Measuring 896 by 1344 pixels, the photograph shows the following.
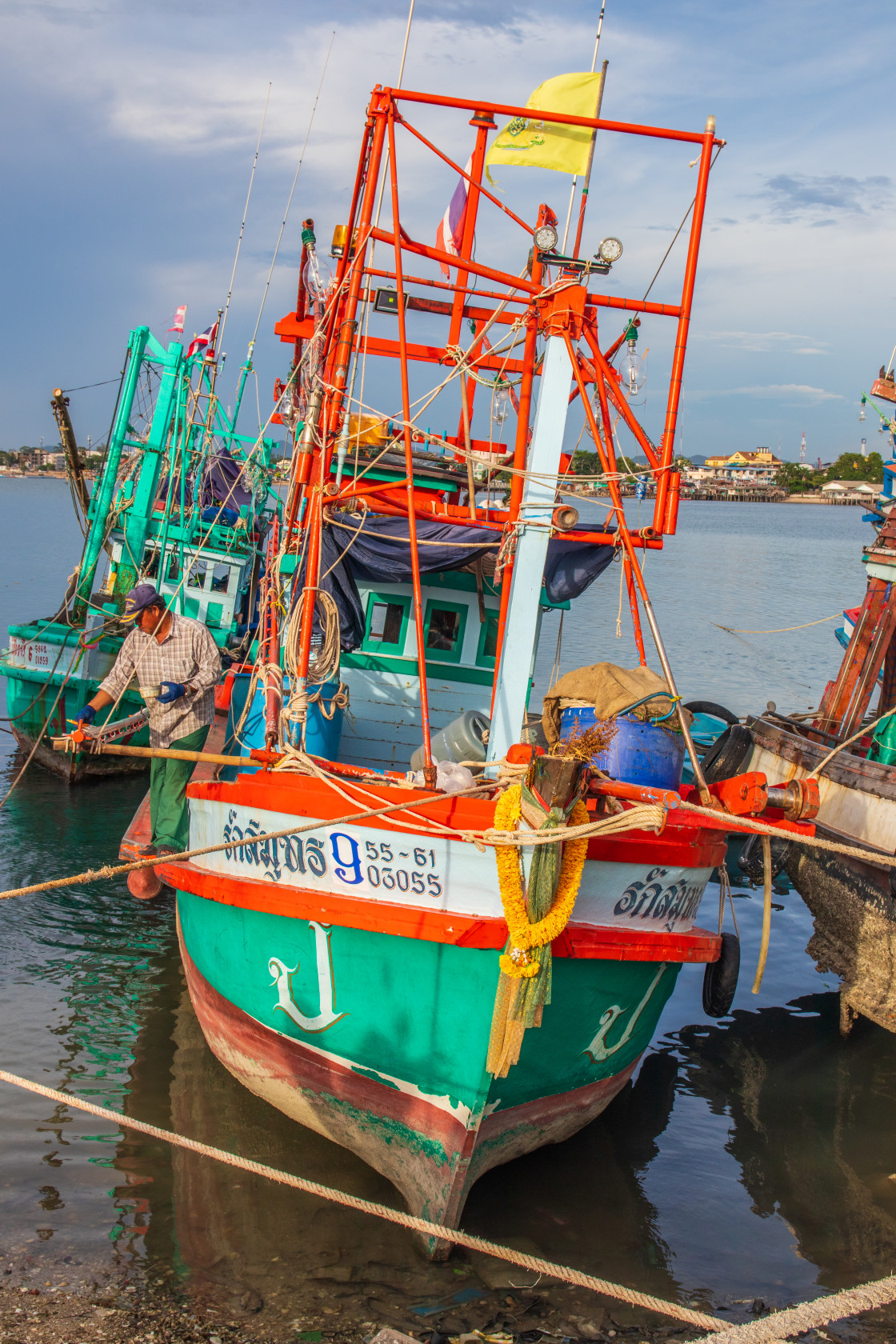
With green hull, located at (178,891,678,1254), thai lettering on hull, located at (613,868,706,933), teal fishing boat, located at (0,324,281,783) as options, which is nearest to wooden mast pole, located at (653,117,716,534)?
thai lettering on hull, located at (613,868,706,933)

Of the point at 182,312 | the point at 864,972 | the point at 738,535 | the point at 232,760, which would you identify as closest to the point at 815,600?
the point at 182,312

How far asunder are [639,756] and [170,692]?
3482mm

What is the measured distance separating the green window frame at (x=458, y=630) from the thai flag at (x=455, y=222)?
278 centimetres

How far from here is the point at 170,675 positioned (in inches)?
281

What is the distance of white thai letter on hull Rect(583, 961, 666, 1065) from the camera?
18.2 feet

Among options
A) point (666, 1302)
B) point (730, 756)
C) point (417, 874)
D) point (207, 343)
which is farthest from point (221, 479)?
point (666, 1302)

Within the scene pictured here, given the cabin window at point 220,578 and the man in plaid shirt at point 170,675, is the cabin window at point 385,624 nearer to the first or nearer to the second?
the man in plaid shirt at point 170,675

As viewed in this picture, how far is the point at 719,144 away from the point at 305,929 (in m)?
5.60

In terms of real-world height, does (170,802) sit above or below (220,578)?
below

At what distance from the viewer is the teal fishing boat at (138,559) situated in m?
14.2

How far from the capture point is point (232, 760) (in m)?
5.78

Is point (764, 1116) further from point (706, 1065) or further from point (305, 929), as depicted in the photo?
point (305, 929)

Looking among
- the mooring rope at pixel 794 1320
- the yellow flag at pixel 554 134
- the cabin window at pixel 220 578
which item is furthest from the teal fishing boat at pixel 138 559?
the mooring rope at pixel 794 1320

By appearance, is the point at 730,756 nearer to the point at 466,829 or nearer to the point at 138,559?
the point at 466,829
